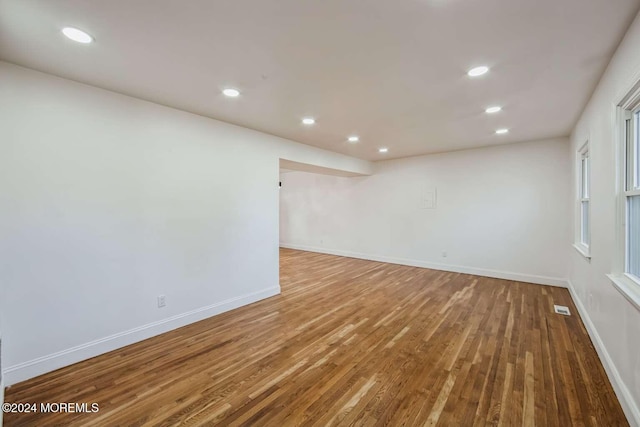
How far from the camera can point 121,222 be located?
108 inches

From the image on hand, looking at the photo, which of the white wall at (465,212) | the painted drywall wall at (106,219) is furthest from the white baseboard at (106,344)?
the white wall at (465,212)

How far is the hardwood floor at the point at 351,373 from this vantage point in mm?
1828

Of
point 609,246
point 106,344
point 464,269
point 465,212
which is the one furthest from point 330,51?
point 464,269

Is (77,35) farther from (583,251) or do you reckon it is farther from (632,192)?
(583,251)

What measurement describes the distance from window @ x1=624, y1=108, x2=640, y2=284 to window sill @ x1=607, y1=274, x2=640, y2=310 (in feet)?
0.13

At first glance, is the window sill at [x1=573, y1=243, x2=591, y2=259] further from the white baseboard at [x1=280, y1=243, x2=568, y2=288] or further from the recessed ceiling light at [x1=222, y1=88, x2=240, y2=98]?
the recessed ceiling light at [x1=222, y1=88, x2=240, y2=98]

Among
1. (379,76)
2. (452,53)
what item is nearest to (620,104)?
(452,53)

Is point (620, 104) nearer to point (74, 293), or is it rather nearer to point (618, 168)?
point (618, 168)

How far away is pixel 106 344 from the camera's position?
2629mm

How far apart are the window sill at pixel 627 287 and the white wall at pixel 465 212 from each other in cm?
314

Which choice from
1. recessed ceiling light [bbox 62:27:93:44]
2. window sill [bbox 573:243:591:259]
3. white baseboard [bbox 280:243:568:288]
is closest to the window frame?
window sill [bbox 573:243:591:259]

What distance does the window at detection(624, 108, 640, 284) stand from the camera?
1.87 metres

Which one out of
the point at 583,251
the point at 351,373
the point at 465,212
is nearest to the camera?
the point at 351,373

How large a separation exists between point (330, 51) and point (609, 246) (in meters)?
2.60
